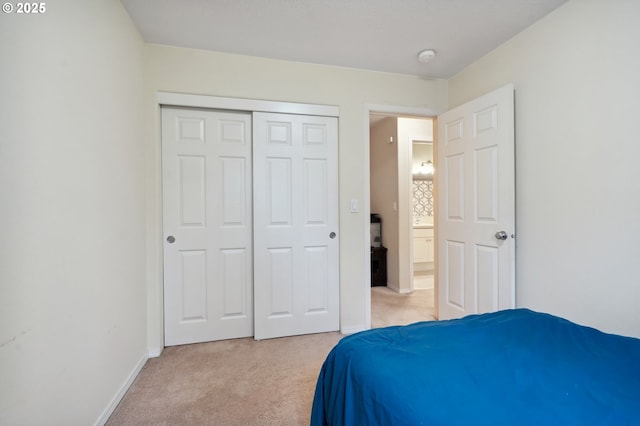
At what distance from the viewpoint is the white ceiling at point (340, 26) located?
1.77 metres

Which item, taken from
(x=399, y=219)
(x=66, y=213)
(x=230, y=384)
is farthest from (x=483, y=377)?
(x=399, y=219)

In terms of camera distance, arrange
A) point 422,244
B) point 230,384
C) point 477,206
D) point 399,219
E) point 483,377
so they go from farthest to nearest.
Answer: point 422,244, point 399,219, point 477,206, point 230,384, point 483,377

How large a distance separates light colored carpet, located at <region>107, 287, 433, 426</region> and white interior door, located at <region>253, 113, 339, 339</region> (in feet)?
0.71

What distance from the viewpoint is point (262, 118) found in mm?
2422

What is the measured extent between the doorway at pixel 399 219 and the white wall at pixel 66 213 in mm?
2390

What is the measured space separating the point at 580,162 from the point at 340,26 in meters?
1.79

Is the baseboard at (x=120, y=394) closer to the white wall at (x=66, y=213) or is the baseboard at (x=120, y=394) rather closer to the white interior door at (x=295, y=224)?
the white wall at (x=66, y=213)

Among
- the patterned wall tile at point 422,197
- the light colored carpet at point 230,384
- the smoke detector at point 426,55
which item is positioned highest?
the smoke detector at point 426,55

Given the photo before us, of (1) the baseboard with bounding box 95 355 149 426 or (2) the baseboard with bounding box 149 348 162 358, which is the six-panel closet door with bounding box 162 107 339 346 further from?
(1) the baseboard with bounding box 95 355 149 426

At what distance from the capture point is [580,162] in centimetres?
170

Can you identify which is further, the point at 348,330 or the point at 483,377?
the point at 348,330

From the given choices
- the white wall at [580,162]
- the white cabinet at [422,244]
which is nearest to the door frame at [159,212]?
the white wall at [580,162]

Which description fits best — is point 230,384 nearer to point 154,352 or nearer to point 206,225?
point 154,352

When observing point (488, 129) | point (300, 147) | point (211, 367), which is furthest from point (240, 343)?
point (488, 129)
